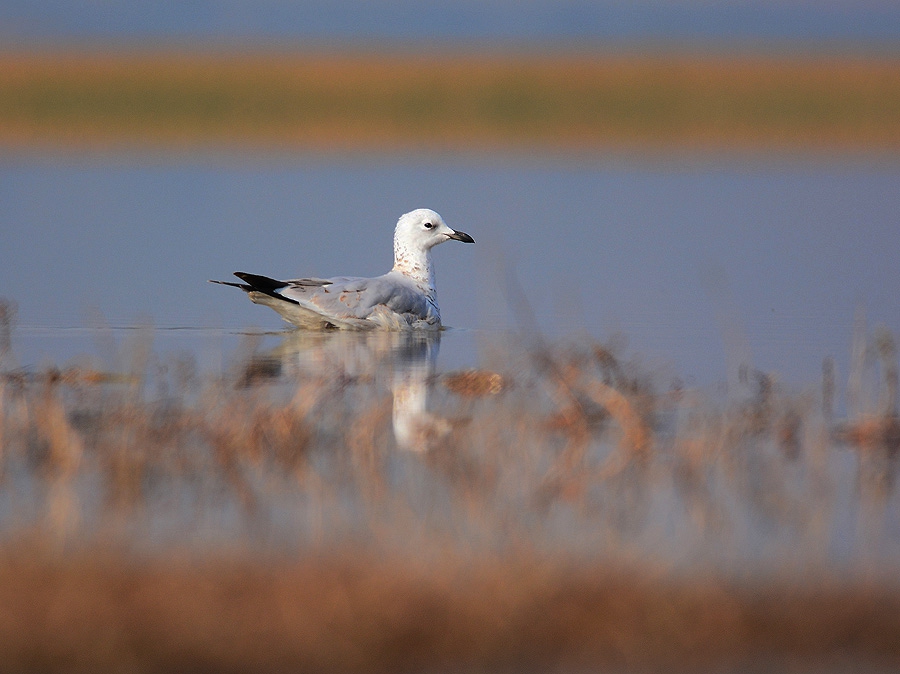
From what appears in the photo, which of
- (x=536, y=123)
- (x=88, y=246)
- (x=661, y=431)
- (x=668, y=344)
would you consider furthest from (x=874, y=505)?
(x=536, y=123)

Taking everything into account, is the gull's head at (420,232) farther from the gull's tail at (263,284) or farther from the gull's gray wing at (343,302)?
the gull's tail at (263,284)

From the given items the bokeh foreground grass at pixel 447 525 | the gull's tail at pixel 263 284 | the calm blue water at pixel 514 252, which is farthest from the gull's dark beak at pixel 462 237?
the bokeh foreground grass at pixel 447 525

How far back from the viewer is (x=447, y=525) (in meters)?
4.46

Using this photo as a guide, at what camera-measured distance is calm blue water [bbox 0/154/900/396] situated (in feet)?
32.3

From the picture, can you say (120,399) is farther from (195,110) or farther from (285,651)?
(195,110)

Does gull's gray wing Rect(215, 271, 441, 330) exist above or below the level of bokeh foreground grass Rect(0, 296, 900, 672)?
above

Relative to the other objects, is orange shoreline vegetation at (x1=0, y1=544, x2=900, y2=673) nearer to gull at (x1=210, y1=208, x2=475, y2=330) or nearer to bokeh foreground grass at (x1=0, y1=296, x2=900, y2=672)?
bokeh foreground grass at (x1=0, y1=296, x2=900, y2=672)

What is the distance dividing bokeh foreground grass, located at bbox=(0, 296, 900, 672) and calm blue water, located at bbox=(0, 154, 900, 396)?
100 cm

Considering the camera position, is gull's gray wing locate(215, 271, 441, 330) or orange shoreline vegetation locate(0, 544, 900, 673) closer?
orange shoreline vegetation locate(0, 544, 900, 673)

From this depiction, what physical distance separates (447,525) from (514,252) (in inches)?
417

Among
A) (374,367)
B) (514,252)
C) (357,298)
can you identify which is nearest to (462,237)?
(357,298)

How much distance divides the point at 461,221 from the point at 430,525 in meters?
13.3

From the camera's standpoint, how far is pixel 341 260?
14008 mm

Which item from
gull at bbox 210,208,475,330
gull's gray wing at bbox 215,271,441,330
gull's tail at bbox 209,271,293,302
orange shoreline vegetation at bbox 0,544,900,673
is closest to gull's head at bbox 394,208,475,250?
gull at bbox 210,208,475,330
